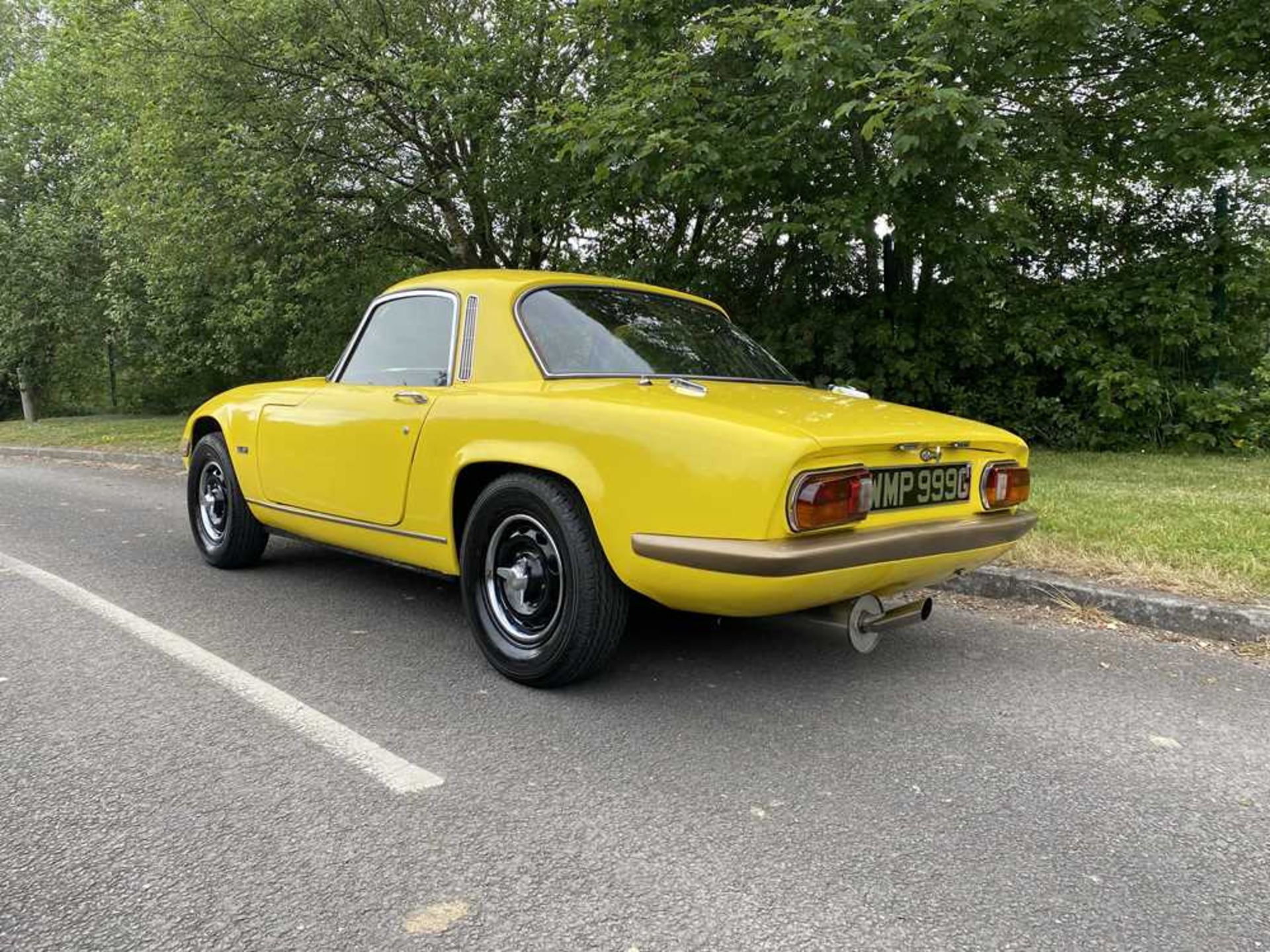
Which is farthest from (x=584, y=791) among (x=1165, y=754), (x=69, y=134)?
(x=69, y=134)

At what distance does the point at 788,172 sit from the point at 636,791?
759cm

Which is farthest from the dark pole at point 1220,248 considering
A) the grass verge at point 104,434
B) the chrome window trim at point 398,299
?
the grass verge at point 104,434

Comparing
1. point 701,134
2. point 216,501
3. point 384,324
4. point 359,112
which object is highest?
point 359,112

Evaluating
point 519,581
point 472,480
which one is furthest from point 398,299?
point 519,581

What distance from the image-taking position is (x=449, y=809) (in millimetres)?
2426

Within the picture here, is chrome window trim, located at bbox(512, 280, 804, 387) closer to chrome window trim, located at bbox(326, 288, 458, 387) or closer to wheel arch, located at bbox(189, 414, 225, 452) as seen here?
chrome window trim, located at bbox(326, 288, 458, 387)

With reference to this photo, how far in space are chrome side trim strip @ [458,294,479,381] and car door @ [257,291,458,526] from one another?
0.24 ft

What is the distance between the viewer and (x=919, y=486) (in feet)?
10.6

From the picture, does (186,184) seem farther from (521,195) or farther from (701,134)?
(701,134)

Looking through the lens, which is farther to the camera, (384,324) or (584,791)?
(384,324)

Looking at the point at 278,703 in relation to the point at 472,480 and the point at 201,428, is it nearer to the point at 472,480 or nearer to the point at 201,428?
the point at 472,480

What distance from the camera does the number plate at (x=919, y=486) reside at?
3096 millimetres

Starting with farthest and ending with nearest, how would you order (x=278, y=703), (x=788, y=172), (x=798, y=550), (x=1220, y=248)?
(x=1220, y=248)
(x=788, y=172)
(x=278, y=703)
(x=798, y=550)

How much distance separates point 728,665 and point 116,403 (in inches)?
1180
